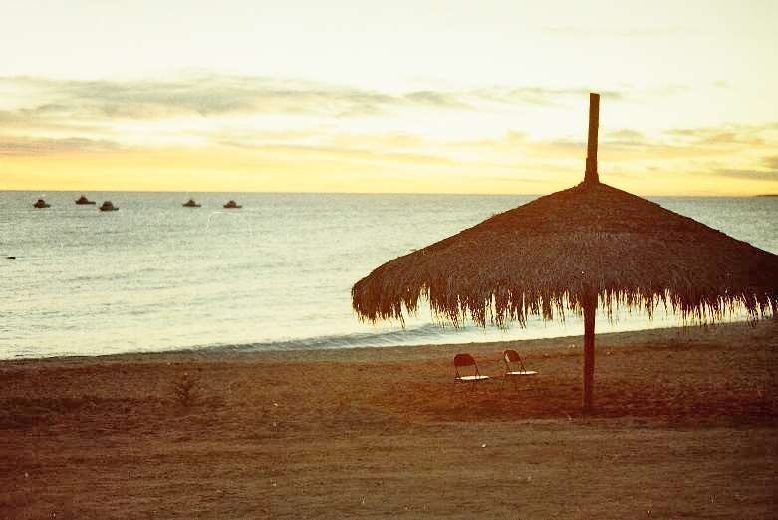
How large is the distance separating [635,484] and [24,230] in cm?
9005

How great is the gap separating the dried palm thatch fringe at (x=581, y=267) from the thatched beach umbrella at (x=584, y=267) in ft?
0.04

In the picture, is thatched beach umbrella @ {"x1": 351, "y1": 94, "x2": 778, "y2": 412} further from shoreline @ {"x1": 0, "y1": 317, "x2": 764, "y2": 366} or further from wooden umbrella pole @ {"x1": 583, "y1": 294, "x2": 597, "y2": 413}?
shoreline @ {"x1": 0, "y1": 317, "x2": 764, "y2": 366}

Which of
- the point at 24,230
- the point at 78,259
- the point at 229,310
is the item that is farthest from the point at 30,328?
the point at 24,230

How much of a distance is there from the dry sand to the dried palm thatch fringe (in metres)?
1.39

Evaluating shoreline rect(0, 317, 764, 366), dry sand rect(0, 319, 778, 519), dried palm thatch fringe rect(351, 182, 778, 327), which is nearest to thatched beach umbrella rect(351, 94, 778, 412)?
dried palm thatch fringe rect(351, 182, 778, 327)

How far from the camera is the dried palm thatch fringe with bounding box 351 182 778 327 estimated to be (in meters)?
8.89

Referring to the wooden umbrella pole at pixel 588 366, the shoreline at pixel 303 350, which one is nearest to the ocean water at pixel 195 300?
the shoreline at pixel 303 350

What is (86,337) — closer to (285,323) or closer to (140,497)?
(285,323)

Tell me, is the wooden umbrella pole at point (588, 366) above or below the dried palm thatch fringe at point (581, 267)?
below

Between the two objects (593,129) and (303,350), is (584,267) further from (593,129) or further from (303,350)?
(303,350)

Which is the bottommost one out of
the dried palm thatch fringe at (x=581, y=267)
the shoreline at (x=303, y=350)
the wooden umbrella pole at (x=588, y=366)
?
the shoreline at (x=303, y=350)

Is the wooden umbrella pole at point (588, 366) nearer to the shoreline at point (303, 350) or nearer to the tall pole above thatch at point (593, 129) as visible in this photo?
the tall pole above thatch at point (593, 129)

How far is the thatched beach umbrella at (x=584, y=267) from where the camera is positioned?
8898mm

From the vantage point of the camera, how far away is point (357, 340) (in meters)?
22.5
